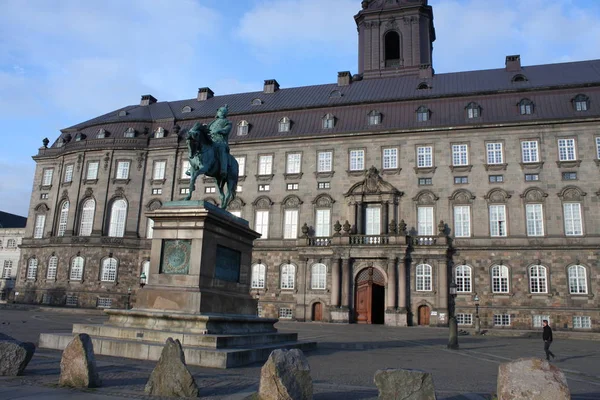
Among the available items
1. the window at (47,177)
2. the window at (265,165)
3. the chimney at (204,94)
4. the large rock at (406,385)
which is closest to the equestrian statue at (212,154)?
the large rock at (406,385)

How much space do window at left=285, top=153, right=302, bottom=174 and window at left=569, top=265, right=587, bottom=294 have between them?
21729 millimetres

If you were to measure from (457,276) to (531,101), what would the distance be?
48.1ft

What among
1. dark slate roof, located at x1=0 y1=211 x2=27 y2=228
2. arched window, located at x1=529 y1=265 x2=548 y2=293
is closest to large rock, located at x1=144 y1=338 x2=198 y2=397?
arched window, located at x1=529 y1=265 x2=548 y2=293

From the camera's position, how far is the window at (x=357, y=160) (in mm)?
41906

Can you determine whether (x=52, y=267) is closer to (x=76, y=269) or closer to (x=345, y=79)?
(x=76, y=269)

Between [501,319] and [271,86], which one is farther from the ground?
[271,86]

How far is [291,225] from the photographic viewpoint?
4241 centimetres

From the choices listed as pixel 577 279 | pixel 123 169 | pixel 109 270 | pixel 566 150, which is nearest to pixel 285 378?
pixel 577 279

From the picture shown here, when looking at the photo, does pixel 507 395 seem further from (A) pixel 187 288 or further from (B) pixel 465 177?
(B) pixel 465 177

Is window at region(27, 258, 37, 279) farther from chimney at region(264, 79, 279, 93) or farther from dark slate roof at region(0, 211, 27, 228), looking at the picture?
dark slate roof at region(0, 211, 27, 228)

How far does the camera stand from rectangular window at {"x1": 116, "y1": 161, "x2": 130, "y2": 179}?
47.7m

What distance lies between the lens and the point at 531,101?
3947 centimetres

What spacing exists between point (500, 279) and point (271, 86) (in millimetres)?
29705

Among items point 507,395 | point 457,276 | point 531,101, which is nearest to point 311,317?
point 457,276
